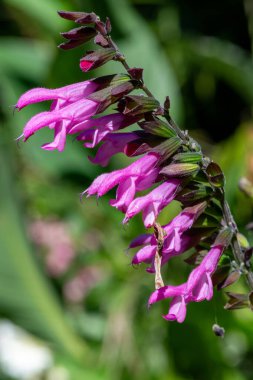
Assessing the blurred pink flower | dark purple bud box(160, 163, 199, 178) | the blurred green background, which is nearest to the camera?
dark purple bud box(160, 163, 199, 178)

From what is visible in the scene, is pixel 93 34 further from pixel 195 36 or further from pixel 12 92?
pixel 195 36

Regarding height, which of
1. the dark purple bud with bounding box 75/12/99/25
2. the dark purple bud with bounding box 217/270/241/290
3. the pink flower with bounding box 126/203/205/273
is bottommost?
the dark purple bud with bounding box 217/270/241/290

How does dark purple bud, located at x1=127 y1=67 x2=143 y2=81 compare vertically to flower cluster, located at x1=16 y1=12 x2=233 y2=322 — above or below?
above

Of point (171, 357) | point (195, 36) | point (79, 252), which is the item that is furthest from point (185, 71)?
point (171, 357)

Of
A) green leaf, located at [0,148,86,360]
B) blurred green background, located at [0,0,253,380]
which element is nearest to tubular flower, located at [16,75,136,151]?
blurred green background, located at [0,0,253,380]

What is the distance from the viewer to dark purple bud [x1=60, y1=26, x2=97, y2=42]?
0.52m

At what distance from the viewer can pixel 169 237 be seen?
21.6 inches

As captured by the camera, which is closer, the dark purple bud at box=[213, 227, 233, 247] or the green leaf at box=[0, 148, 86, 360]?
the dark purple bud at box=[213, 227, 233, 247]

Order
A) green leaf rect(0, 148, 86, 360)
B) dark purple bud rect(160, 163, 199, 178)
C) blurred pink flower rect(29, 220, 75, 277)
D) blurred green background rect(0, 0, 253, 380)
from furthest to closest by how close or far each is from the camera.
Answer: blurred pink flower rect(29, 220, 75, 277)
green leaf rect(0, 148, 86, 360)
blurred green background rect(0, 0, 253, 380)
dark purple bud rect(160, 163, 199, 178)

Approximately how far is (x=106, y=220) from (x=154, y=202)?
1278mm

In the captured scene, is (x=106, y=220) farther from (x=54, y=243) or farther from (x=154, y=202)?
(x=154, y=202)

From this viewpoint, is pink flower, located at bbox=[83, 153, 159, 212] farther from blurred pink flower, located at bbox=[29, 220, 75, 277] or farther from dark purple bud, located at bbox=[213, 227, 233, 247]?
blurred pink flower, located at bbox=[29, 220, 75, 277]

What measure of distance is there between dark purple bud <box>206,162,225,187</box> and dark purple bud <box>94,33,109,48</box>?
105 mm

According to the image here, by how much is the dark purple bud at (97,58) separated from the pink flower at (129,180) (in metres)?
0.07
